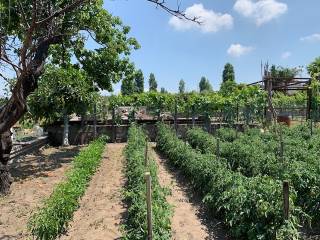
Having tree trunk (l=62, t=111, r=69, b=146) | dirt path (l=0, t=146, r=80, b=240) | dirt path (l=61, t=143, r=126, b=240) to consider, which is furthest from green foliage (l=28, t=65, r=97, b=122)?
dirt path (l=61, t=143, r=126, b=240)

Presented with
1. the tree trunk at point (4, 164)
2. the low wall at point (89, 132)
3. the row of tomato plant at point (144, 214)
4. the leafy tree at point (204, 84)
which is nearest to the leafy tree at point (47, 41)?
the tree trunk at point (4, 164)

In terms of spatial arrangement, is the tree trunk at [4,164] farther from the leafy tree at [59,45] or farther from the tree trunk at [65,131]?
the tree trunk at [65,131]

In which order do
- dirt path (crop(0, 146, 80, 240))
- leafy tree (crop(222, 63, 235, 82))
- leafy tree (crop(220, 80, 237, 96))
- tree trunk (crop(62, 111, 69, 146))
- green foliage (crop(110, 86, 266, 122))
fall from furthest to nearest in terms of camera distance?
leafy tree (crop(222, 63, 235, 82)) → leafy tree (crop(220, 80, 237, 96)) → green foliage (crop(110, 86, 266, 122)) → tree trunk (crop(62, 111, 69, 146)) → dirt path (crop(0, 146, 80, 240))

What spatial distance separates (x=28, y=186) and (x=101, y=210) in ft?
10.5

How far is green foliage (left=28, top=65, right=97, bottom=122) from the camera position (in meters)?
15.6

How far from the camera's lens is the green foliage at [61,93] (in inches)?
615

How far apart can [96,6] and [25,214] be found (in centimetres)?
756

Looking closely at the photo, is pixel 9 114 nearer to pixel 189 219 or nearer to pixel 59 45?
pixel 189 219

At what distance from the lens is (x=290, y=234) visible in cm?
564

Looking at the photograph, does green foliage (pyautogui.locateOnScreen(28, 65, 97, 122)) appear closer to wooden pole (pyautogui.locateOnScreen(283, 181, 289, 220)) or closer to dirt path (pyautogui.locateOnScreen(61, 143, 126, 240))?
dirt path (pyautogui.locateOnScreen(61, 143, 126, 240))

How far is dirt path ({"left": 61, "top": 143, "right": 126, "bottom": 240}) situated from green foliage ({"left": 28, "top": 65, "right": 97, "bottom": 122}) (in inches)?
165

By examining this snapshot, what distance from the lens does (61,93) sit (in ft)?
55.2

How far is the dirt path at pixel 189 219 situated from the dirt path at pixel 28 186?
2639mm

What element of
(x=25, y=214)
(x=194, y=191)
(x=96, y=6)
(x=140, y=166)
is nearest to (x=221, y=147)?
(x=194, y=191)
